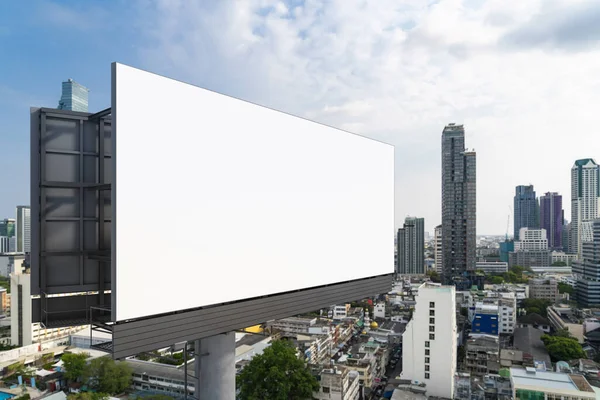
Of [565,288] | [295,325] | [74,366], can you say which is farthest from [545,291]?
[74,366]

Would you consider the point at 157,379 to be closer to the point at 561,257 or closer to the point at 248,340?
the point at 248,340

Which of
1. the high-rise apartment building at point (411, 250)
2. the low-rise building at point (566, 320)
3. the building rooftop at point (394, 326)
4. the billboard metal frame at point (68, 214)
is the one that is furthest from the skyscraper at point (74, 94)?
the low-rise building at point (566, 320)

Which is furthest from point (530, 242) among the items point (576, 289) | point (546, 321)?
point (546, 321)

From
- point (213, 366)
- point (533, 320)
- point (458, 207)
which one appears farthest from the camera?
point (458, 207)

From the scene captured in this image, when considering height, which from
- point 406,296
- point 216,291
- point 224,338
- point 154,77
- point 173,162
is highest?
point 154,77

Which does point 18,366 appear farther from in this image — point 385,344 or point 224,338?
point 224,338

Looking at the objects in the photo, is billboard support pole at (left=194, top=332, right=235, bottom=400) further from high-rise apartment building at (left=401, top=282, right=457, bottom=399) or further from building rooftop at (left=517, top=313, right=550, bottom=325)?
building rooftop at (left=517, top=313, right=550, bottom=325)
